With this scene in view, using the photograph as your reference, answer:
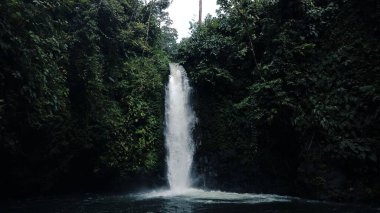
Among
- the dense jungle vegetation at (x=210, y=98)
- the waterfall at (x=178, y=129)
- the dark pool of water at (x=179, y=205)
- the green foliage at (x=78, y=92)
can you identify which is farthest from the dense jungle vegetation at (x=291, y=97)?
the green foliage at (x=78, y=92)

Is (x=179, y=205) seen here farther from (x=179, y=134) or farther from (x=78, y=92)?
(x=78, y=92)

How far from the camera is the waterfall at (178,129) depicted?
47.4 ft

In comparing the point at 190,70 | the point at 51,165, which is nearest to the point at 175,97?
the point at 190,70

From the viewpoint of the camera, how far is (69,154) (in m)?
12.6

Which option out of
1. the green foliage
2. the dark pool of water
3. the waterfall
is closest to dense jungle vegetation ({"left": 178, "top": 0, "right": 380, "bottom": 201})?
the waterfall

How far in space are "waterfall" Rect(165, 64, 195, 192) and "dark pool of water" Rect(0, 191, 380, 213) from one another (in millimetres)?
2794

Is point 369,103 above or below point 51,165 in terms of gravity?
above

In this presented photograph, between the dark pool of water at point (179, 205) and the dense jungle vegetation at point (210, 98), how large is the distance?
1.07 m

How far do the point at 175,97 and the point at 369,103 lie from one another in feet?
27.0

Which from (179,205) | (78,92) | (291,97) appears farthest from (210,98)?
(179,205)

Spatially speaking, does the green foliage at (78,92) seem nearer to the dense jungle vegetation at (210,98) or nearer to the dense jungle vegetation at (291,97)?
the dense jungle vegetation at (210,98)

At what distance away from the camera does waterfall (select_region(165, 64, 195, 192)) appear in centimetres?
1445

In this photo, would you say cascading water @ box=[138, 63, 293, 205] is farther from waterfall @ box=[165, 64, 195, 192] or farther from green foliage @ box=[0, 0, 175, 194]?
green foliage @ box=[0, 0, 175, 194]

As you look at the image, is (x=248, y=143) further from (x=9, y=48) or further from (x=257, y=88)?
(x=9, y=48)
